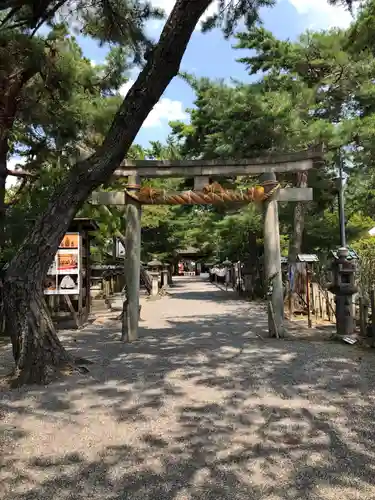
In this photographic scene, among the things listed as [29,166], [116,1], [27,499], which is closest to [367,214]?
[29,166]

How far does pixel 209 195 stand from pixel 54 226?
12.4 ft

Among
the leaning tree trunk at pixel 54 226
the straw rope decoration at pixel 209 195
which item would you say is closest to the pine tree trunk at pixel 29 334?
the leaning tree trunk at pixel 54 226

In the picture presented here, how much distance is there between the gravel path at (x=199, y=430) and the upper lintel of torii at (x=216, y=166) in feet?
11.7

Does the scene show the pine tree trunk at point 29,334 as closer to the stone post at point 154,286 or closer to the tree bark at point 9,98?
the tree bark at point 9,98

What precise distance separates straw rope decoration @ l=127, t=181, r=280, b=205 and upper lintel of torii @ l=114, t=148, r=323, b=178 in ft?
0.96

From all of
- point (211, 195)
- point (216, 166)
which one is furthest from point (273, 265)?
point (216, 166)

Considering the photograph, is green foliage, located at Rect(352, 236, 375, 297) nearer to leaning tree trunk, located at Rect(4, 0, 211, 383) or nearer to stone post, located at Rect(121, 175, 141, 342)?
stone post, located at Rect(121, 175, 141, 342)

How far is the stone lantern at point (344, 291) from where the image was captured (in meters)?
8.48

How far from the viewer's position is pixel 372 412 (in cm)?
446

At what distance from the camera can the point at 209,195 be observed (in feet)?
29.5

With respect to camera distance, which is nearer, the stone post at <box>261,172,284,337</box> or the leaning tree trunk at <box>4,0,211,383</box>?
the leaning tree trunk at <box>4,0,211,383</box>

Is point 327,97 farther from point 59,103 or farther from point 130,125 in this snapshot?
point 130,125

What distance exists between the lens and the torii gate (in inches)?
353

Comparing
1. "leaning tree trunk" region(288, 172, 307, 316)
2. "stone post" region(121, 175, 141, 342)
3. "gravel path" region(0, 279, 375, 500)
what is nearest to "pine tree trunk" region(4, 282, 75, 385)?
"gravel path" region(0, 279, 375, 500)
